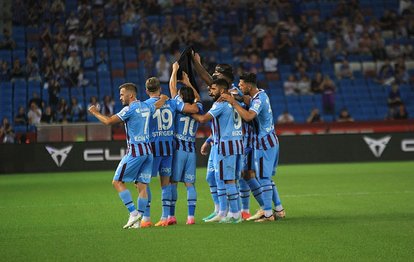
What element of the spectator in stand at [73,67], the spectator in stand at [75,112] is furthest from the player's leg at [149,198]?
the spectator in stand at [73,67]

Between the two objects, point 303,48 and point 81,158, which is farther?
point 303,48

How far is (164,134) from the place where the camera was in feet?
34.8

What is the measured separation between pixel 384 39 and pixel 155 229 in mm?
21819

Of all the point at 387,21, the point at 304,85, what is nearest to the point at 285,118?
the point at 304,85

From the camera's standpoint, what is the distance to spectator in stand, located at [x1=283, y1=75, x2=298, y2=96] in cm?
2778

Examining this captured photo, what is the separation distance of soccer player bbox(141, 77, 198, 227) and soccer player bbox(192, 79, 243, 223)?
1.02 ft

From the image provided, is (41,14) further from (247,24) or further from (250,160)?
(250,160)

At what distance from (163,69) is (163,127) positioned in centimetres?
1602

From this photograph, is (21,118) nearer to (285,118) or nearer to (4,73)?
(4,73)

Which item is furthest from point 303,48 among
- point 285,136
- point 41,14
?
point 41,14

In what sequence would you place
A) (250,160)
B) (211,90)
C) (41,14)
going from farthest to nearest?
(41,14)
(250,160)
(211,90)

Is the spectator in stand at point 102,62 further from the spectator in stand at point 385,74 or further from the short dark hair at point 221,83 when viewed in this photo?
the short dark hair at point 221,83

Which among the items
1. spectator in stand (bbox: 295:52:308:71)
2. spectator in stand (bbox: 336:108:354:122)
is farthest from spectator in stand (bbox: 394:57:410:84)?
spectator in stand (bbox: 336:108:354:122)

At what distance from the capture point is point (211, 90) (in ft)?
34.9
